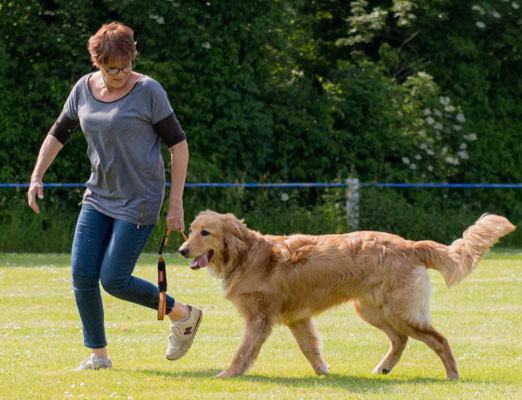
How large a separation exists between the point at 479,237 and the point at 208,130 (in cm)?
1134

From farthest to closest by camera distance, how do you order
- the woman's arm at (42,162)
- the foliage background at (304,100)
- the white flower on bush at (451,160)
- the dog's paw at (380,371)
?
the white flower on bush at (451,160)
the foliage background at (304,100)
the dog's paw at (380,371)
the woman's arm at (42,162)

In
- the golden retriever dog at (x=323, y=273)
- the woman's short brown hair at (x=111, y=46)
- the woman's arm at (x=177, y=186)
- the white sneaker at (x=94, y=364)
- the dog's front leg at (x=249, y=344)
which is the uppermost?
the woman's short brown hair at (x=111, y=46)

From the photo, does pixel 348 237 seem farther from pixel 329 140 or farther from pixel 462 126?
pixel 462 126

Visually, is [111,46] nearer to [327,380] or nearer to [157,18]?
[327,380]

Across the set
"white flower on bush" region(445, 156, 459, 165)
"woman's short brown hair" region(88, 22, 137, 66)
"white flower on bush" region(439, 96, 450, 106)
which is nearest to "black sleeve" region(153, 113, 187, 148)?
"woman's short brown hair" region(88, 22, 137, 66)

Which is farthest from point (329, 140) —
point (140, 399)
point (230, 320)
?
point (140, 399)

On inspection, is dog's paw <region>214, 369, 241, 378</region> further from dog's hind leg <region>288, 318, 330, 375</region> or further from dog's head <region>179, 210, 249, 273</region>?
dog's head <region>179, 210, 249, 273</region>

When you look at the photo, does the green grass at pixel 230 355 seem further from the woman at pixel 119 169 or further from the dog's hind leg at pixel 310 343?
the woman at pixel 119 169

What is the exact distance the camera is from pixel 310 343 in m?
6.01

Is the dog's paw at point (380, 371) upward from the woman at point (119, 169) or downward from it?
downward

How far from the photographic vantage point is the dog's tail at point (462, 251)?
5844 millimetres

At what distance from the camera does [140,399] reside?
191 inches

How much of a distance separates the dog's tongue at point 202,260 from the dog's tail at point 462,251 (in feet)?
4.59

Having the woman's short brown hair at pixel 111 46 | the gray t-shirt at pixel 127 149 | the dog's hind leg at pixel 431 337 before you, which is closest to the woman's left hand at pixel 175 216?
the gray t-shirt at pixel 127 149
